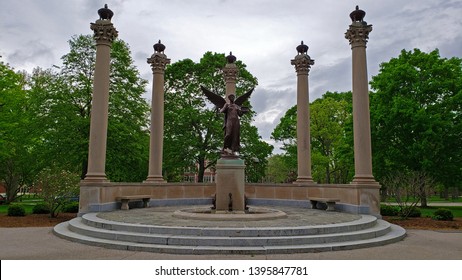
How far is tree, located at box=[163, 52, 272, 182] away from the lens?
107 feet

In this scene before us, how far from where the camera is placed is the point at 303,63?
2286 cm

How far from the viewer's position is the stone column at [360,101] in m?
17.5

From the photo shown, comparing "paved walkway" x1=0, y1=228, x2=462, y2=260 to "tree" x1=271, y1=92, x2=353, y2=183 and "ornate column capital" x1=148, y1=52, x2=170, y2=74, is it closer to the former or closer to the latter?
"ornate column capital" x1=148, y1=52, x2=170, y2=74

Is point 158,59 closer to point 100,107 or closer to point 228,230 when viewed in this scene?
point 100,107

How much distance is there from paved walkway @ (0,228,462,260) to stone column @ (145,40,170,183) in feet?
34.4

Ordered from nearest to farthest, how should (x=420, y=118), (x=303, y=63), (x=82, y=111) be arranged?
(x=303, y=63), (x=420, y=118), (x=82, y=111)

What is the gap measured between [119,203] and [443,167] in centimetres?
2318

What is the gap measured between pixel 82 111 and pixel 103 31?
459 inches

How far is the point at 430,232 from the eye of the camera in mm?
13828

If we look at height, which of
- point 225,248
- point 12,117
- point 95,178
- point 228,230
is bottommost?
point 225,248

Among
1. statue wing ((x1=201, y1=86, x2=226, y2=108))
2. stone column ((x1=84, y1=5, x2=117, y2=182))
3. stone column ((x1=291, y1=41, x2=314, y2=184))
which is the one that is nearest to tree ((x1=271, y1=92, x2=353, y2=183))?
stone column ((x1=291, y1=41, x2=314, y2=184))

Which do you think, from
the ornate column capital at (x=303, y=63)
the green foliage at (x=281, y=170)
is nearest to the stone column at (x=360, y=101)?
the ornate column capital at (x=303, y=63)

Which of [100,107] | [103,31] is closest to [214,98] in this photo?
[100,107]

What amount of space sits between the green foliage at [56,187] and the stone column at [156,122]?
4.96 metres
